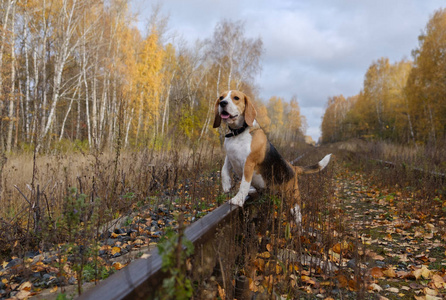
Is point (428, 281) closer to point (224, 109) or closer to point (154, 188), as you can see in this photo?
point (224, 109)

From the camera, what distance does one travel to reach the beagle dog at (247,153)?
10.7 feet

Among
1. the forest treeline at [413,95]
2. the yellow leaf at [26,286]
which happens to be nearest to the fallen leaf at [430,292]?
the yellow leaf at [26,286]

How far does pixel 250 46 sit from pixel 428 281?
25757mm

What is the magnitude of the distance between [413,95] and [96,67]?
1128 inches

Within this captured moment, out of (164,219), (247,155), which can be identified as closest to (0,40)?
(164,219)

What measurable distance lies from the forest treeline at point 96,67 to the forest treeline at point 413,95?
12.9 m

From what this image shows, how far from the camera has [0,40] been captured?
10.6 m

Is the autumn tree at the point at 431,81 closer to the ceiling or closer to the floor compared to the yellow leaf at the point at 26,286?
closer to the ceiling

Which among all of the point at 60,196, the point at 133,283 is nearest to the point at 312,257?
the point at 133,283

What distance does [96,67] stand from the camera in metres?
16.0

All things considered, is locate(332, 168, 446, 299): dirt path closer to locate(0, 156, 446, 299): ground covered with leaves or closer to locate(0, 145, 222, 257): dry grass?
locate(0, 156, 446, 299): ground covered with leaves

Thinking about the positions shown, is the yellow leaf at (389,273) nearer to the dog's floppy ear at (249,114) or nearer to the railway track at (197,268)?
the railway track at (197,268)

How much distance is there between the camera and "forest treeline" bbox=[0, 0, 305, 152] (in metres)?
12.7

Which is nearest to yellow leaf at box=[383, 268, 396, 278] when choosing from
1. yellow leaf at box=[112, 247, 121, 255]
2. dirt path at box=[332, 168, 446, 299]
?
dirt path at box=[332, 168, 446, 299]
